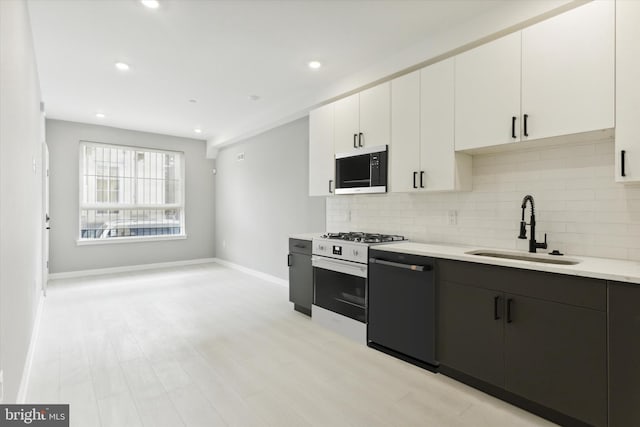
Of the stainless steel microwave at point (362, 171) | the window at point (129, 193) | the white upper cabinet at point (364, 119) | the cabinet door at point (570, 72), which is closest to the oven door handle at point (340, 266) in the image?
the stainless steel microwave at point (362, 171)

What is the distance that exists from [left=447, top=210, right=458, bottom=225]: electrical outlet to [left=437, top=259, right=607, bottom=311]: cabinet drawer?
0.68 metres

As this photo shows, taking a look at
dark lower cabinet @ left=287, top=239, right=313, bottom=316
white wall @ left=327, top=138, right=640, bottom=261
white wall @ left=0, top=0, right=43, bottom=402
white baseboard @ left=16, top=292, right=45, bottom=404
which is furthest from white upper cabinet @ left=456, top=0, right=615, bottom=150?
white baseboard @ left=16, top=292, right=45, bottom=404

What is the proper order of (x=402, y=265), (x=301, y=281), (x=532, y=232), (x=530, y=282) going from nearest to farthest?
(x=530, y=282) < (x=532, y=232) < (x=402, y=265) < (x=301, y=281)

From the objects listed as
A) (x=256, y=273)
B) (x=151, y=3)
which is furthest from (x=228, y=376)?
(x=256, y=273)

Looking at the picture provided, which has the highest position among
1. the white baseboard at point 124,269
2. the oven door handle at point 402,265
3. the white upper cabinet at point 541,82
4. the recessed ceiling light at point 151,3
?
the recessed ceiling light at point 151,3

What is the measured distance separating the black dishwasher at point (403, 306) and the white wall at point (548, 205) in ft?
2.13

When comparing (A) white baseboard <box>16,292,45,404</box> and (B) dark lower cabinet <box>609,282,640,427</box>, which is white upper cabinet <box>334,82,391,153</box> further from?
(A) white baseboard <box>16,292,45,404</box>

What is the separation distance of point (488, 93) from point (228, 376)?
2900mm

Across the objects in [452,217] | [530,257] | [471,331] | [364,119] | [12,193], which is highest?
[364,119]

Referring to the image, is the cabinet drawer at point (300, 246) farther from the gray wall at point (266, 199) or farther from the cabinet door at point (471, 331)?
the cabinet door at point (471, 331)

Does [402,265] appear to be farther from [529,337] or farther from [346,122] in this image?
[346,122]

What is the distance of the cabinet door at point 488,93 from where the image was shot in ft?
7.70

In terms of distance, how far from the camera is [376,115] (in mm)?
3352

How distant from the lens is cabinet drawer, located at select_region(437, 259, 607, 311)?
1790 millimetres
